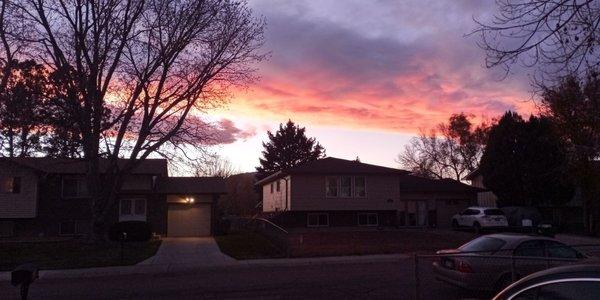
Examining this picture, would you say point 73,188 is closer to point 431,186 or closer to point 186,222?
point 186,222

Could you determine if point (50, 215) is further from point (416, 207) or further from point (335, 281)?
point (335, 281)

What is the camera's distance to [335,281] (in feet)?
55.6

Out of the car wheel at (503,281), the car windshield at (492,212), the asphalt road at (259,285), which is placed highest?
the car windshield at (492,212)

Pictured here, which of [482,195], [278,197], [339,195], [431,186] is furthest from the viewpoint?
[482,195]

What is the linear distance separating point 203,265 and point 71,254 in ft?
26.1

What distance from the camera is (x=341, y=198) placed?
131ft

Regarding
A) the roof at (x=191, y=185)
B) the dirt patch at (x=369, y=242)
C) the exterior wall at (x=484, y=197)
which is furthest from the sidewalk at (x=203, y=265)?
the exterior wall at (x=484, y=197)

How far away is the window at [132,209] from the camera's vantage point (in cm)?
4103

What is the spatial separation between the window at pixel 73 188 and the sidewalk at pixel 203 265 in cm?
1882

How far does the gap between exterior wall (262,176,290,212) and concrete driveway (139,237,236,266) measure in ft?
27.4

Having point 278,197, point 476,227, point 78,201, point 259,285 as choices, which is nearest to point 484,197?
point 476,227

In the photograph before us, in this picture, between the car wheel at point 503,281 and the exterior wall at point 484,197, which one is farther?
the exterior wall at point 484,197

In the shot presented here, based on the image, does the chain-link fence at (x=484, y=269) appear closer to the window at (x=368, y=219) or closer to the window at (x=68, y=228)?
the window at (x=368, y=219)

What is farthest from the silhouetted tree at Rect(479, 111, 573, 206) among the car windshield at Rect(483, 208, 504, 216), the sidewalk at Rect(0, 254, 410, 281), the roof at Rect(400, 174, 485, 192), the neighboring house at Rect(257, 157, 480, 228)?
the sidewalk at Rect(0, 254, 410, 281)
